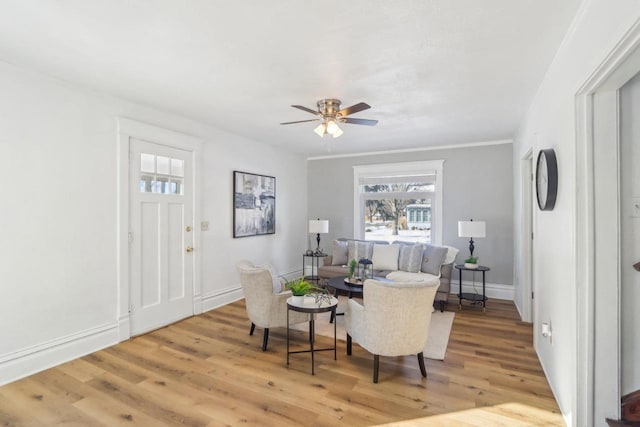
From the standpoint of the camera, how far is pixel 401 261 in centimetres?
507

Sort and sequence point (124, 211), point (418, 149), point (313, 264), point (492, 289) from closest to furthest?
point (124, 211)
point (492, 289)
point (418, 149)
point (313, 264)

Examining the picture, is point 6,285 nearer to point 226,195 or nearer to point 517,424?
point 226,195

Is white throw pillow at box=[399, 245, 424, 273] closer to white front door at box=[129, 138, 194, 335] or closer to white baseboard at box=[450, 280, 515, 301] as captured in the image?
white baseboard at box=[450, 280, 515, 301]

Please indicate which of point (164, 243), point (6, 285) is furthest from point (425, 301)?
point (6, 285)

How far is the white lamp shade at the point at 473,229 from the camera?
4.64 metres

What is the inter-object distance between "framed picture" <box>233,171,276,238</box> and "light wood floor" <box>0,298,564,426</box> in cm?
199

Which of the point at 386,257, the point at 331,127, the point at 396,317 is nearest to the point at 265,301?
the point at 396,317

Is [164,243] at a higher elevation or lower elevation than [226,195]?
lower

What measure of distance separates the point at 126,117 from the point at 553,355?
4498mm

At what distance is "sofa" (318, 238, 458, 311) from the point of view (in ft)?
15.3

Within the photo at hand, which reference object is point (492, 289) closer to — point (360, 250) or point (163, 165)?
point (360, 250)

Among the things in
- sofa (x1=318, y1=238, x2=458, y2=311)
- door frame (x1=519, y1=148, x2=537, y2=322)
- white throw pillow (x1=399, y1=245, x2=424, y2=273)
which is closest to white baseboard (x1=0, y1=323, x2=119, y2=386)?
sofa (x1=318, y1=238, x2=458, y2=311)

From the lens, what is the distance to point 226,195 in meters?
4.75

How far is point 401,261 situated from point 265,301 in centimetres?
262
